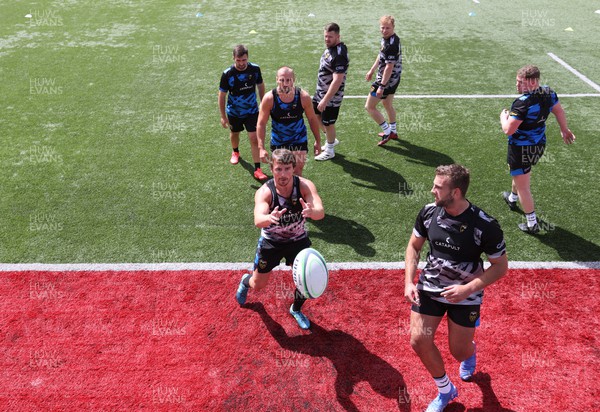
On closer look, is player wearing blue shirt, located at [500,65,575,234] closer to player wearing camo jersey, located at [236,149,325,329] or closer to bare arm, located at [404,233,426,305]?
bare arm, located at [404,233,426,305]

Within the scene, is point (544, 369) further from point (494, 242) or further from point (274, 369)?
point (274, 369)

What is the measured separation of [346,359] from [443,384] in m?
1.19

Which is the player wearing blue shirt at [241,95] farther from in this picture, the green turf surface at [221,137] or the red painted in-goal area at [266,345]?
the red painted in-goal area at [266,345]

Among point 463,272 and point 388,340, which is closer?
point 463,272

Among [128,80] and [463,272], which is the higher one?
[463,272]

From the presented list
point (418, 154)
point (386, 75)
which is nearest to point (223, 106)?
point (386, 75)

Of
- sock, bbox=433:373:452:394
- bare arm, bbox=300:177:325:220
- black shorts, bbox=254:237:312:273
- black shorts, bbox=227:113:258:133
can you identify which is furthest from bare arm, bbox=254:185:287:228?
black shorts, bbox=227:113:258:133

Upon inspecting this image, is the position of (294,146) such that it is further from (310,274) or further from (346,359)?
(346,359)

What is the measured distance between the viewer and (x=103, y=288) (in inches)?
273

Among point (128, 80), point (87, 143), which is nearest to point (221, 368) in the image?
point (87, 143)

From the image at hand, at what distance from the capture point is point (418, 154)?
34.0ft

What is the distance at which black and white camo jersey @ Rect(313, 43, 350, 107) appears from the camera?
912cm

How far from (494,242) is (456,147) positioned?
6379 mm

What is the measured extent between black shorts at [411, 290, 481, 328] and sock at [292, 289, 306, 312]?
5.15 feet
